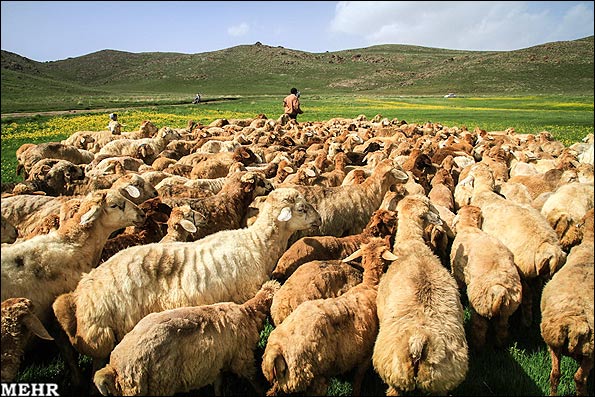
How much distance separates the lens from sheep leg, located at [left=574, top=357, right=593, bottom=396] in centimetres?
441

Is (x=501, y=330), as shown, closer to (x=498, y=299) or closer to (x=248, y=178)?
(x=498, y=299)

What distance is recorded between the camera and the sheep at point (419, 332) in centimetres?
405

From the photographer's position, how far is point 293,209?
6770mm

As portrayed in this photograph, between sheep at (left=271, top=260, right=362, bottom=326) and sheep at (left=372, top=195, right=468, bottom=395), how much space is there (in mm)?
651

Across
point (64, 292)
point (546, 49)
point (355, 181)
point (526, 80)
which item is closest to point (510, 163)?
point (355, 181)

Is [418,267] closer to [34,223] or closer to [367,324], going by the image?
[367,324]

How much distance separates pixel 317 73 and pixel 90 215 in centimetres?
15648

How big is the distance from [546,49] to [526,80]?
30212mm

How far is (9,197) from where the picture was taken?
8.20 m

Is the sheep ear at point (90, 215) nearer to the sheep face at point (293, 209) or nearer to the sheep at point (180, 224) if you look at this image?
the sheep at point (180, 224)

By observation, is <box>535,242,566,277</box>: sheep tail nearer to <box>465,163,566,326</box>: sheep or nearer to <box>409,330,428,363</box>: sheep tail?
<box>465,163,566,326</box>: sheep

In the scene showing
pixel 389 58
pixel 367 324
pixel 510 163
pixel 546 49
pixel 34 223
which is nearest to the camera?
pixel 367 324

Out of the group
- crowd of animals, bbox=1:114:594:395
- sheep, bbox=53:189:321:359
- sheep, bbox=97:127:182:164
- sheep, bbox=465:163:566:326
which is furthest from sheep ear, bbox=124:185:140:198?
sheep, bbox=97:127:182:164

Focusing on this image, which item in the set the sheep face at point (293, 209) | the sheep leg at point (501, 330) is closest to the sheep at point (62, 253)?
the sheep face at point (293, 209)
